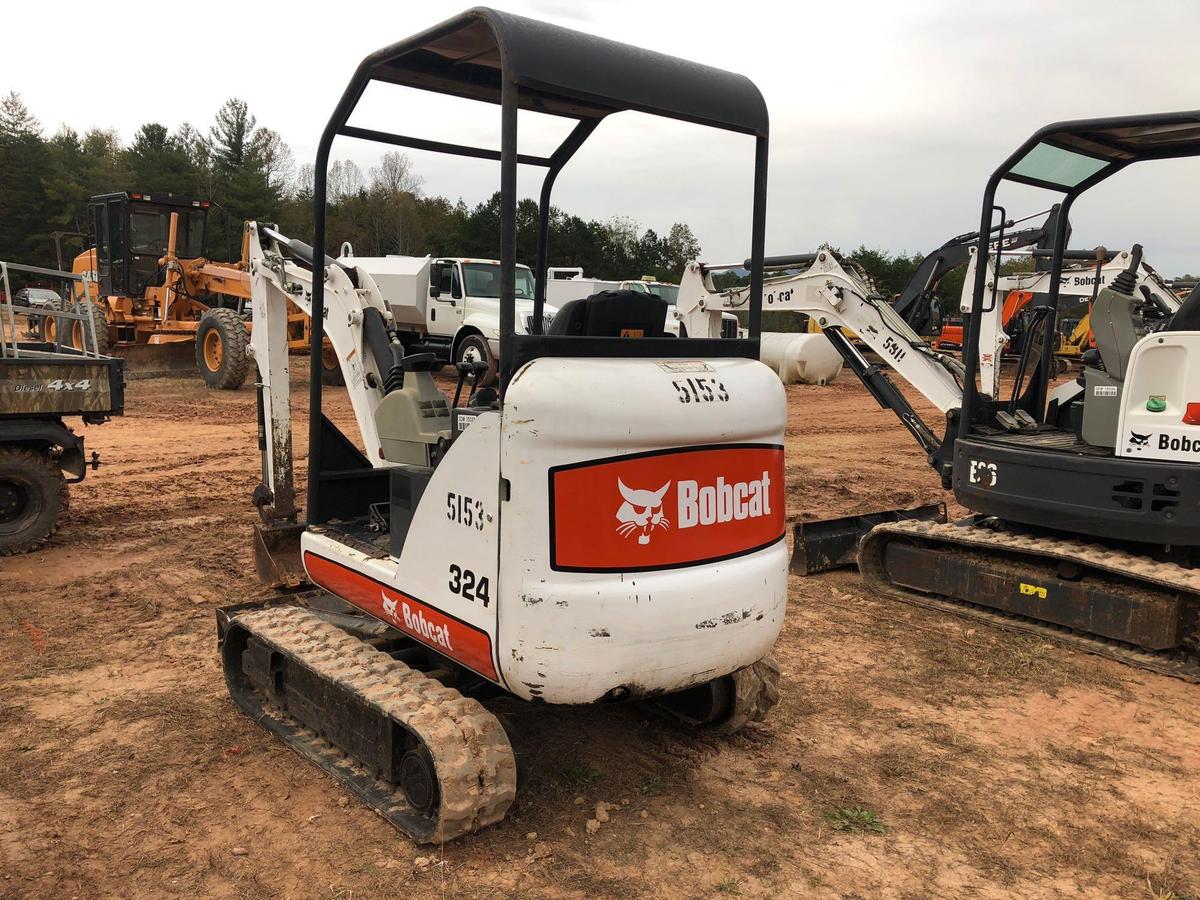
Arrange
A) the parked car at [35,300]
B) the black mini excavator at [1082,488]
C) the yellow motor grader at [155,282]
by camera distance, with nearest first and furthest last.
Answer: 1. the black mini excavator at [1082,488]
2. the parked car at [35,300]
3. the yellow motor grader at [155,282]

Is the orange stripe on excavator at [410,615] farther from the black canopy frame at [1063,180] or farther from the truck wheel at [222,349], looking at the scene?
the truck wheel at [222,349]

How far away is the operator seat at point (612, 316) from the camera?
3.58 metres

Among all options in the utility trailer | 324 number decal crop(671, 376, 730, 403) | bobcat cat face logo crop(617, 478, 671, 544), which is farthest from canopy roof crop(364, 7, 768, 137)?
the utility trailer

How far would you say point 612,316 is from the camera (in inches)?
141

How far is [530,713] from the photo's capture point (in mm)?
4496

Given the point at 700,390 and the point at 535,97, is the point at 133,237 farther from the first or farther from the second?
the point at 700,390

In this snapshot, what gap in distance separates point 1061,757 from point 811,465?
8.09 metres

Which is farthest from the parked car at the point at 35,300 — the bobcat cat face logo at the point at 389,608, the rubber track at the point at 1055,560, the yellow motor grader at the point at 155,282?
the rubber track at the point at 1055,560

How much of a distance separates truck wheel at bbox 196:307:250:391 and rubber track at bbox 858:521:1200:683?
12597 mm

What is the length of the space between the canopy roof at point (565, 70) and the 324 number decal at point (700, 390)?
961mm

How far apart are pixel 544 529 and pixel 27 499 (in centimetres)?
561

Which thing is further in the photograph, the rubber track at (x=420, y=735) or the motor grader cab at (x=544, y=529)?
the rubber track at (x=420, y=735)

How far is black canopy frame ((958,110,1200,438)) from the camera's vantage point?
597 centimetres

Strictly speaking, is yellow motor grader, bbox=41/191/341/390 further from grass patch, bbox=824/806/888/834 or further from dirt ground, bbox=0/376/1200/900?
grass patch, bbox=824/806/888/834
